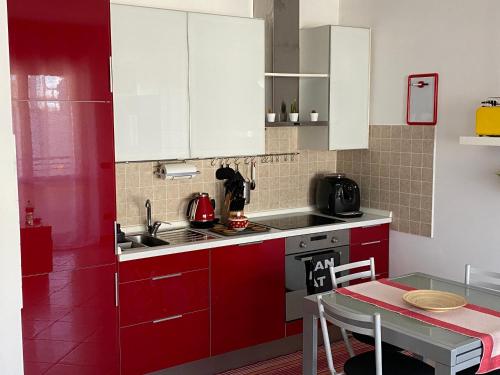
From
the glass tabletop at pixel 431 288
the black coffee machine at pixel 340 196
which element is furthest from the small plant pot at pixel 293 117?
the glass tabletop at pixel 431 288

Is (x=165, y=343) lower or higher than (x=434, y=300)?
lower

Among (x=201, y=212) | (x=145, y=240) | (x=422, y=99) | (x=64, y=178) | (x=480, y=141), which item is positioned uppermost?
(x=422, y=99)

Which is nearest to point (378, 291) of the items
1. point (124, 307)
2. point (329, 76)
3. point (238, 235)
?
point (238, 235)

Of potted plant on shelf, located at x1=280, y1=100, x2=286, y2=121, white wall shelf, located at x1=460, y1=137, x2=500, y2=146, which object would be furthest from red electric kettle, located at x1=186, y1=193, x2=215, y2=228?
white wall shelf, located at x1=460, y1=137, x2=500, y2=146

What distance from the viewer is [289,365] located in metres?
4.02

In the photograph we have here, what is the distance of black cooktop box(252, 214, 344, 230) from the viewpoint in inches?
165

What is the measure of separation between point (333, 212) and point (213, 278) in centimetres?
122

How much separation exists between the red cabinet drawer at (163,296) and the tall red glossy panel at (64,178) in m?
0.13

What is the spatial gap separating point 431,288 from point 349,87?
181 centimetres

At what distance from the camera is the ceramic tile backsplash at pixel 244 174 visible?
3.91 meters

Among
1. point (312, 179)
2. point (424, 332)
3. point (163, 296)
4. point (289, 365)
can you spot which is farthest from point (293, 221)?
point (424, 332)

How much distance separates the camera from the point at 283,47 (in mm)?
4250

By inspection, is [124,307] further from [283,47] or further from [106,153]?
[283,47]

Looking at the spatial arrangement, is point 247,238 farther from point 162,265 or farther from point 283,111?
point 283,111
